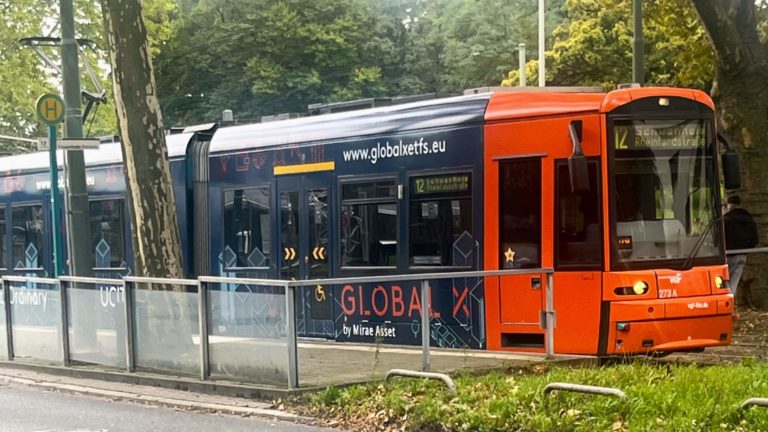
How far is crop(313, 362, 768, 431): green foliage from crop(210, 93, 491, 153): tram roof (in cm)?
374

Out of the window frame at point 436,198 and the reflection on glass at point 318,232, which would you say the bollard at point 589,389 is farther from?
the reflection on glass at point 318,232

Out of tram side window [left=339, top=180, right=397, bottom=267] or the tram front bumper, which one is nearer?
the tram front bumper

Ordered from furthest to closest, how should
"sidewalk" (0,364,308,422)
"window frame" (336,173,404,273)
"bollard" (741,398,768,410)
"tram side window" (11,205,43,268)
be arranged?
"tram side window" (11,205,43,268)
"window frame" (336,173,404,273)
"sidewalk" (0,364,308,422)
"bollard" (741,398,768,410)

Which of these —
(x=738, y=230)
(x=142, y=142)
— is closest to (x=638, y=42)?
(x=738, y=230)

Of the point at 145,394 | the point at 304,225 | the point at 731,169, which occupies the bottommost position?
the point at 145,394

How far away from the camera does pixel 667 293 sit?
1020cm

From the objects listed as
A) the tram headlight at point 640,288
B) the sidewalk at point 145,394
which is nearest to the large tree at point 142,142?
the sidewalk at point 145,394

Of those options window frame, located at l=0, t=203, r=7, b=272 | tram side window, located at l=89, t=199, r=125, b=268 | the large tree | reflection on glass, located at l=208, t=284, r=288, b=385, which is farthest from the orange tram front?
window frame, located at l=0, t=203, r=7, b=272

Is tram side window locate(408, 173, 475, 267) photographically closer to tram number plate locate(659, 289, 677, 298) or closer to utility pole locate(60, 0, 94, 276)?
tram number plate locate(659, 289, 677, 298)

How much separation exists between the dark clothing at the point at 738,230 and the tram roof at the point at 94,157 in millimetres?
8268

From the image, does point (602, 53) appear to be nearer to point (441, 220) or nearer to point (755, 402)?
point (441, 220)

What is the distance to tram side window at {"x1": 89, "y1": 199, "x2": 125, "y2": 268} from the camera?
17234 mm

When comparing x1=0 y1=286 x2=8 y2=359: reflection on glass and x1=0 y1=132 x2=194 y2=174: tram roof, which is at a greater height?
x1=0 y1=132 x2=194 y2=174: tram roof

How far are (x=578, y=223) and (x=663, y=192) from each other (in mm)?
1031
